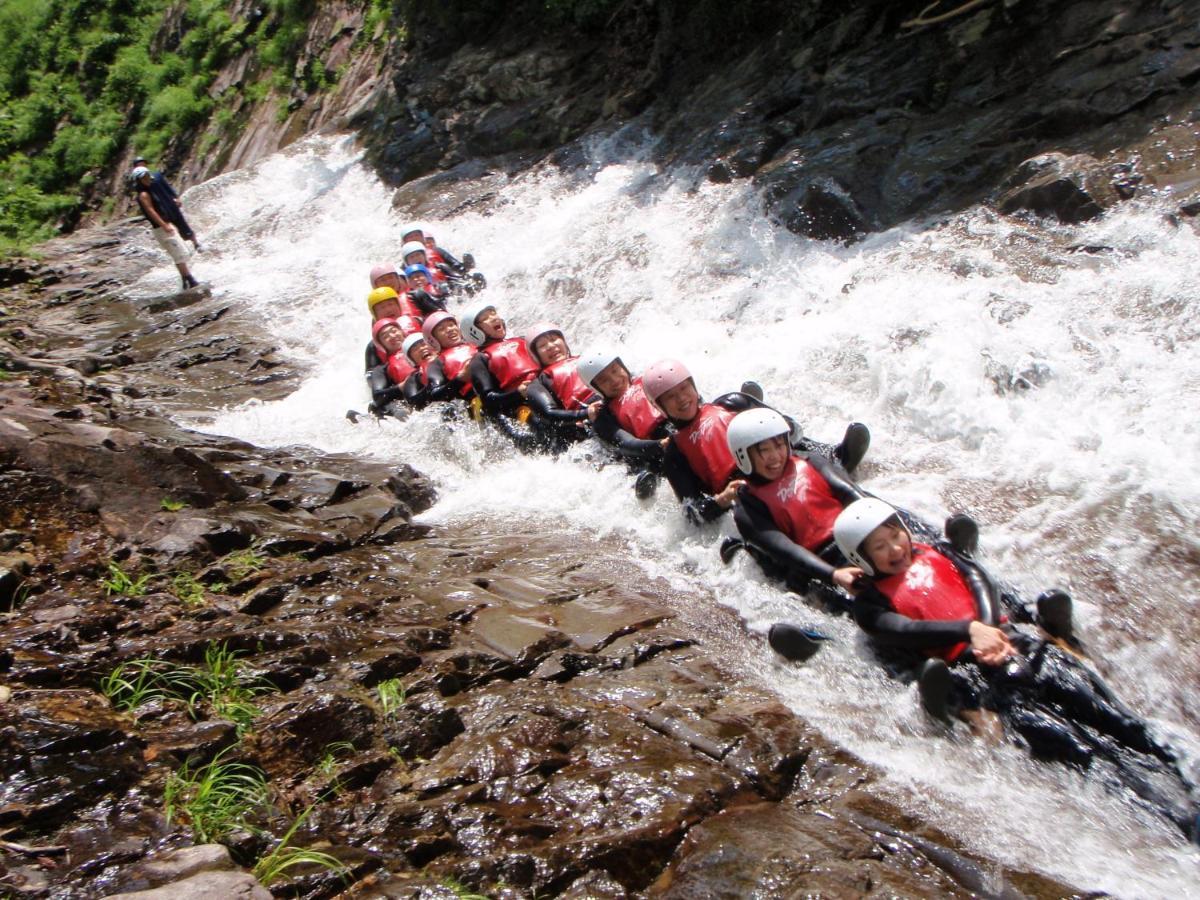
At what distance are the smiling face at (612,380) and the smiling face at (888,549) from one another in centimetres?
312

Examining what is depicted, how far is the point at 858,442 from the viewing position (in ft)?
18.9

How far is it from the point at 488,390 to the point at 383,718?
5.24 meters

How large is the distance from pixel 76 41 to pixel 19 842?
31.3m

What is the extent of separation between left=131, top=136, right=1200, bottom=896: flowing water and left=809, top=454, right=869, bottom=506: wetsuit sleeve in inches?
24.9

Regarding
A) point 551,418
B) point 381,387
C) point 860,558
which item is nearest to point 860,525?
point 860,558

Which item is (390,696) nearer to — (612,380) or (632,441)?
(632,441)

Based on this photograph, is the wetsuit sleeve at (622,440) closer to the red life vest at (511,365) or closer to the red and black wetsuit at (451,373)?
the red life vest at (511,365)

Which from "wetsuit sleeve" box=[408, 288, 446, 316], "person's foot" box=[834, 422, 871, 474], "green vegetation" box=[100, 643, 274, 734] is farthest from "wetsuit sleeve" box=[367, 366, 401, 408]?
"green vegetation" box=[100, 643, 274, 734]

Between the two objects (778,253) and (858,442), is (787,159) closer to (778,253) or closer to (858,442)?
(778,253)

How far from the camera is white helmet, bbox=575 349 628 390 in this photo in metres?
6.93

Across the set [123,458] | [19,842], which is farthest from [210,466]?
[19,842]

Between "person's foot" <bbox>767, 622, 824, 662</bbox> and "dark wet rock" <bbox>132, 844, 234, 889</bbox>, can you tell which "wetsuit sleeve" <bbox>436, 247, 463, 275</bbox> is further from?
"dark wet rock" <bbox>132, 844, 234, 889</bbox>

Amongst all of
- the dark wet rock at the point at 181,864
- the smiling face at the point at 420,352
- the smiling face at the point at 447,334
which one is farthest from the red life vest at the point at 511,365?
the dark wet rock at the point at 181,864

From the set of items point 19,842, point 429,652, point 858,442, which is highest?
point 19,842
